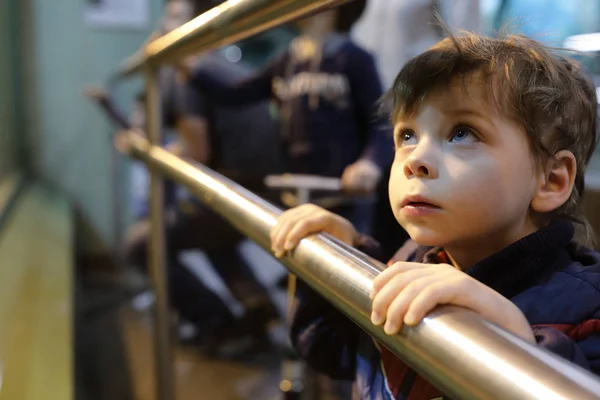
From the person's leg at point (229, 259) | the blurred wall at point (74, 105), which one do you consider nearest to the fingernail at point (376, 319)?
the person's leg at point (229, 259)

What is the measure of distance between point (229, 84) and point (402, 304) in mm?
1600

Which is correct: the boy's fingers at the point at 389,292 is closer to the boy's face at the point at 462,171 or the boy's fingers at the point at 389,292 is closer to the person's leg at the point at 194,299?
the boy's face at the point at 462,171

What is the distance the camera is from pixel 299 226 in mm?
542

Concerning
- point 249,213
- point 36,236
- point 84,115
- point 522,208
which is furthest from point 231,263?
point 522,208

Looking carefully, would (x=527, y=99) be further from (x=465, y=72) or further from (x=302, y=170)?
(x=302, y=170)

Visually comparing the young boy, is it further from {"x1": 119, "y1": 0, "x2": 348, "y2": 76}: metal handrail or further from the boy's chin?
{"x1": 119, "y1": 0, "x2": 348, "y2": 76}: metal handrail

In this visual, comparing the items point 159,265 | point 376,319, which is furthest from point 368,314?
point 159,265

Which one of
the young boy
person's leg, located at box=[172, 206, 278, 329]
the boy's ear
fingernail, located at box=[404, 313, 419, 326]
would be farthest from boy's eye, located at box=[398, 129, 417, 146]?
person's leg, located at box=[172, 206, 278, 329]

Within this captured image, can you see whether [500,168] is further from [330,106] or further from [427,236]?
[330,106]

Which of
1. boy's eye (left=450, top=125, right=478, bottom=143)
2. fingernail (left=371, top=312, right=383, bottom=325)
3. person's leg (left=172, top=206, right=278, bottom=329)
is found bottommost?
person's leg (left=172, top=206, right=278, bottom=329)

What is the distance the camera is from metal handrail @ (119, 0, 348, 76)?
1.79 feet

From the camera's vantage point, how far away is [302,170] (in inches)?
59.0

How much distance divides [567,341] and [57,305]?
1.37 meters

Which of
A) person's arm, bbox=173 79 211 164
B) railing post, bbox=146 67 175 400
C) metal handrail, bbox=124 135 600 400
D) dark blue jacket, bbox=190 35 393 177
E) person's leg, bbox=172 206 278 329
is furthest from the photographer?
person's arm, bbox=173 79 211 164
